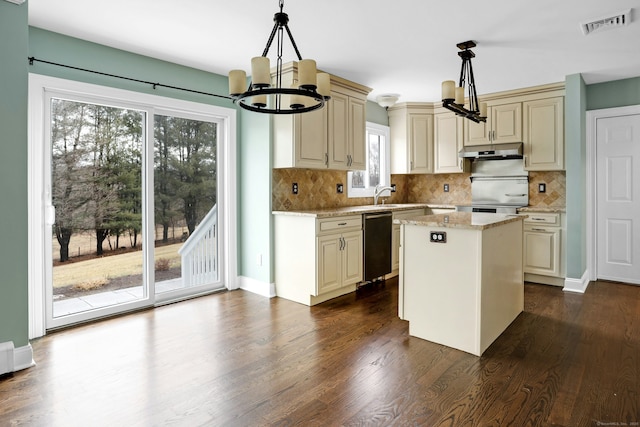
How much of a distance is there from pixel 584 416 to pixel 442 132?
4323 millimetres

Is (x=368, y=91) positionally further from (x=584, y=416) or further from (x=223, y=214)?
(x=584, y=416)

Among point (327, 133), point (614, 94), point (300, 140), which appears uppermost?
point (614, 94)

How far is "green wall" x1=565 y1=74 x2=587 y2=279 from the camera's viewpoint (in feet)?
14.1

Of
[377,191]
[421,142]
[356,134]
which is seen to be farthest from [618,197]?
[356,134]

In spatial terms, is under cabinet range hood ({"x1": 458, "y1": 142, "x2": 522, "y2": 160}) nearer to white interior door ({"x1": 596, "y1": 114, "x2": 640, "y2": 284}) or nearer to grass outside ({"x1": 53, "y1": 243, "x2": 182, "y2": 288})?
white interior door ({"x1": 596, "y1": 114, "x2": 640, "y2": 284})

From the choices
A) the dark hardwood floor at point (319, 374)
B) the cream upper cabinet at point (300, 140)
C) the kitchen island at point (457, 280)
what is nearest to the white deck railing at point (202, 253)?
the dark hardwood floor at point (319, 374)

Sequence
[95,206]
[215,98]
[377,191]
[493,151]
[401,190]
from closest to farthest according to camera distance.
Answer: [95,206] < [215,98] < [493,151] < [377,191] < [401,190]

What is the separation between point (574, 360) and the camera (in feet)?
8.47

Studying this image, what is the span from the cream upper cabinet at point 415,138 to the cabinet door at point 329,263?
2275 mm

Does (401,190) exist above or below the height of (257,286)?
above

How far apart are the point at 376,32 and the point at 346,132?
57.8 inches

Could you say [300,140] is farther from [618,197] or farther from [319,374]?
[618,197]

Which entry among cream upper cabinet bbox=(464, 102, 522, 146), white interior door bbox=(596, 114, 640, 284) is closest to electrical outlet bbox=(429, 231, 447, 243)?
cream upper cabinet bbox=(464, 102, 522, 146)

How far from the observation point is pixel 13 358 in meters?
2.42
